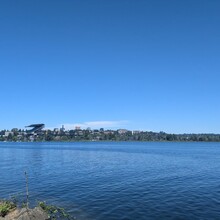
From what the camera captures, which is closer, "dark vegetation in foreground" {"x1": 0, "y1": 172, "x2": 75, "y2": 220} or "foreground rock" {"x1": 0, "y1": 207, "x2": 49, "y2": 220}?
"foreground rock" {"x1": 0, "y1": 207, "x2": 49, "y2": 220}

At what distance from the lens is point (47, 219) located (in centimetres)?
3241

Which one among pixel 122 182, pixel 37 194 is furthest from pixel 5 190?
pixel 122 182

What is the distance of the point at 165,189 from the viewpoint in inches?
2076

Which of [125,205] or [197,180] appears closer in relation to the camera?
[125,205]

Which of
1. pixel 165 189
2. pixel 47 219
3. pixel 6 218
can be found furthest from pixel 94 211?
pixel 165 189

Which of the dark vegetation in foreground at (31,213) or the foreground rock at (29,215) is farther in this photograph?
the dark vegetation in foreground at (31,213)

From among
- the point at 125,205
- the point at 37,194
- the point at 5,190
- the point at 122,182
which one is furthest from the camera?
the point at 122,182

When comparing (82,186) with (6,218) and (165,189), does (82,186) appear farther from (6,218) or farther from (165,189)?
(6,218)

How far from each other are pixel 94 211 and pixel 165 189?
18.3 metres

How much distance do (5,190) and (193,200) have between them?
3164 centimetres

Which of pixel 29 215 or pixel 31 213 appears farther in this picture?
pixel 31 213

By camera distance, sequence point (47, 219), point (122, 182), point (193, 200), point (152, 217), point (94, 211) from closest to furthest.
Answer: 1. point (47, 219)
2. point (152, 217)
3. point (94, 211)
4. point (193, 200)
5. point (122, 182)

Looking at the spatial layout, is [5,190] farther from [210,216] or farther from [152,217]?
[210,216]

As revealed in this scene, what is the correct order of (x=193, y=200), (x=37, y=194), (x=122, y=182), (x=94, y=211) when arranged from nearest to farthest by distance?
1. (x=94, y=211)
2. (x=193, y=200)
3. (x=37, y=194)
4. (x=122, y=182)
